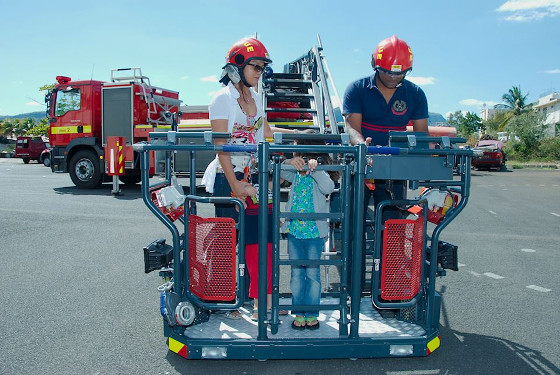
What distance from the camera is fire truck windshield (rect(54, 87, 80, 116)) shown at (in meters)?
13.5

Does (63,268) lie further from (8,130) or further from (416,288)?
A: (8,130)

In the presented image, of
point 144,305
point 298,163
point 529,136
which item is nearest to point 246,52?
point 298,163

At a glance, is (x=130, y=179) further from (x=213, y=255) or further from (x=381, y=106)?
(x=213, y=255)

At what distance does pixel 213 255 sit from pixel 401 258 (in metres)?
1.25

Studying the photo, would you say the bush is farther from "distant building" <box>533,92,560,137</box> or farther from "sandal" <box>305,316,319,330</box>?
"sandal" <box>305,316,319,330</box>

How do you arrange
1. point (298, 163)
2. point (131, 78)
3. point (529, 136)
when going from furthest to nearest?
point (529, 136)
point (131, 78)
point (298, 163)

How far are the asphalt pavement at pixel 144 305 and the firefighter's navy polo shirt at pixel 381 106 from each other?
1.69 metres

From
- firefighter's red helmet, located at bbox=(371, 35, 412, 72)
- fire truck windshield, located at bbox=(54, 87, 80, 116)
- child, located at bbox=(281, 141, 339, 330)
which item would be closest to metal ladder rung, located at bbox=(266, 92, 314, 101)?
firefighter's red helmet, located at bbox=(371, 35, 412, 72)

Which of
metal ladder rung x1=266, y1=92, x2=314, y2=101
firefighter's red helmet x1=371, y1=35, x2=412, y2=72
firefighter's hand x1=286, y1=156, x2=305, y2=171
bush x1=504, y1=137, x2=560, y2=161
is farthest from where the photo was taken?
bush x1=504, y1=137, x2=560, y2=161

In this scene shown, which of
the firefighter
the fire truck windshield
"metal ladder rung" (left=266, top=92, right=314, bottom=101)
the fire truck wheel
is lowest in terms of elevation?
the fire truck wheel

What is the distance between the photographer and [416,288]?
3.27 m

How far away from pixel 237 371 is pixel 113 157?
9.89 m

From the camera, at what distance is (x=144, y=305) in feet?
13.8

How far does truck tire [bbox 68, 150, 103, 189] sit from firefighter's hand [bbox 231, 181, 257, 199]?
1117cm
